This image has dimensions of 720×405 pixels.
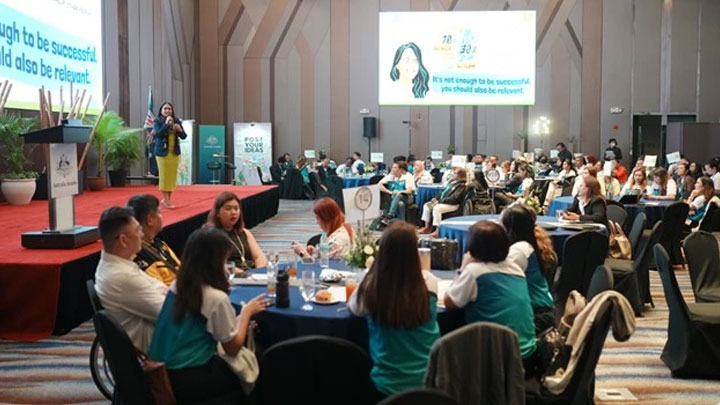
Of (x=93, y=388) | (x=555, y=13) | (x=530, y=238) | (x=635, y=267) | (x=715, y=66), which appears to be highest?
(x=555, y=13)

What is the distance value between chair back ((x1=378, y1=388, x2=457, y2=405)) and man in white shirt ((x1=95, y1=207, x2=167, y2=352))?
1589mm

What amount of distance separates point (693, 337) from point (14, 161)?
28.5ft

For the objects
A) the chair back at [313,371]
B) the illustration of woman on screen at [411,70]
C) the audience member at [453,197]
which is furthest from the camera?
the illustration of woman on screen at [411,70]

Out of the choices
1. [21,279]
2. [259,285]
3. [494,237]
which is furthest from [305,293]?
[21,279]

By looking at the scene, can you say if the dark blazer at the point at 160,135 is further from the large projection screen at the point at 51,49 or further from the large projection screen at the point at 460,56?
the large projection screen at the point at 460,56

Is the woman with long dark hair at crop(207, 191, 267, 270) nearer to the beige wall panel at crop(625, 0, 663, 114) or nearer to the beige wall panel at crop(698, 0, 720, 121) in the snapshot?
the beige wall panel at crop(625, 0, 663, 114)

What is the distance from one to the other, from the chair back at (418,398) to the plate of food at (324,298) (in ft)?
5.53

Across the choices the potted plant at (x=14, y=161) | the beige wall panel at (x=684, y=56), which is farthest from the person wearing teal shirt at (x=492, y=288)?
the beige wall panel at (x=684, y=56)

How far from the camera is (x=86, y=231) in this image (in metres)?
6.19

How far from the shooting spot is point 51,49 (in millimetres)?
10859

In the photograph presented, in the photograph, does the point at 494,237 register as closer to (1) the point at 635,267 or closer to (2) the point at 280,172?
(1) the point at 635,267

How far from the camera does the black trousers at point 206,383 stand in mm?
2877

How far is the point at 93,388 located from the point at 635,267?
4143 millimetres

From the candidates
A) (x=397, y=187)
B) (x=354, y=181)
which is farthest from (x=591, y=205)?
(x=354, y=181)
